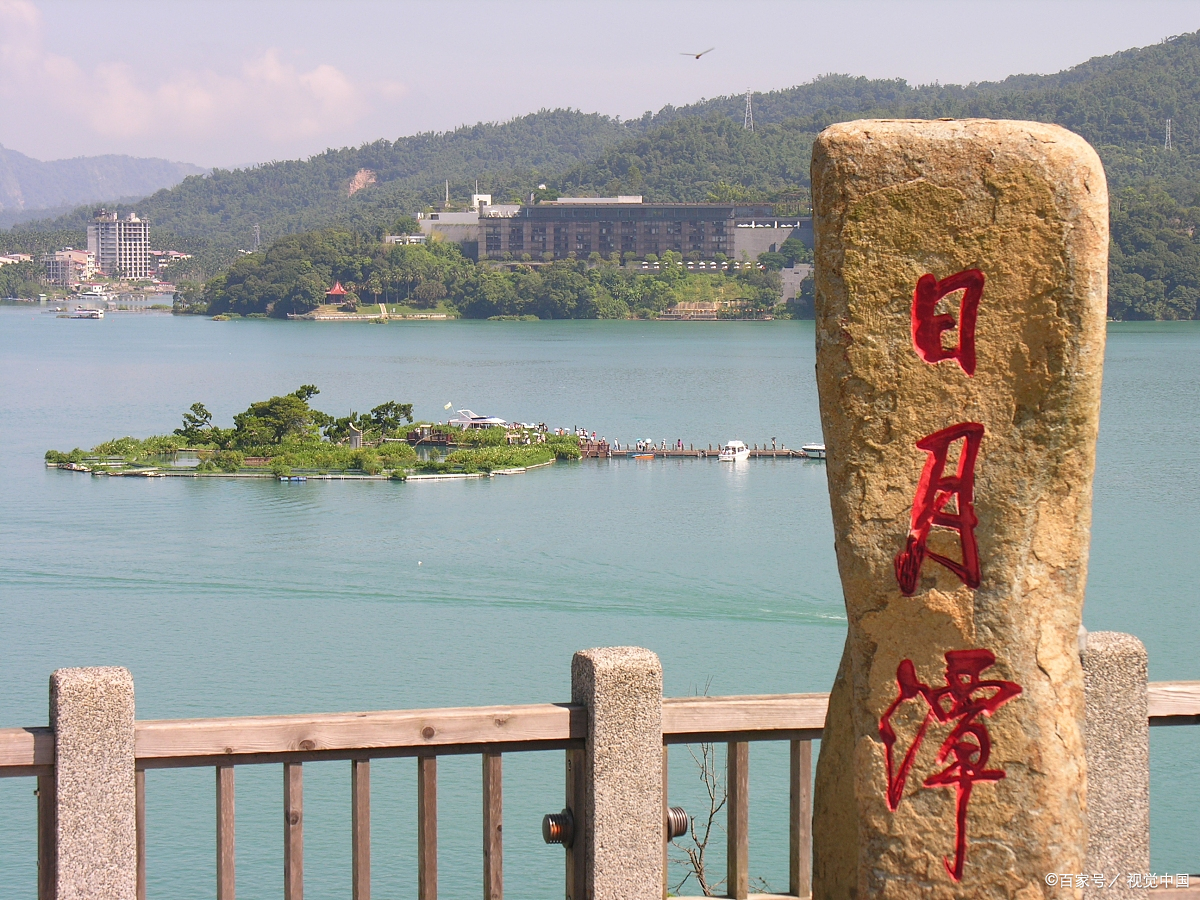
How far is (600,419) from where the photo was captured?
1795 inches

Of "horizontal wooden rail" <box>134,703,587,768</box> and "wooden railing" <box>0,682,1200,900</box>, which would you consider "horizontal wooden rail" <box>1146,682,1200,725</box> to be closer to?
"wooden railing" <box>0,682,1200,900</box>

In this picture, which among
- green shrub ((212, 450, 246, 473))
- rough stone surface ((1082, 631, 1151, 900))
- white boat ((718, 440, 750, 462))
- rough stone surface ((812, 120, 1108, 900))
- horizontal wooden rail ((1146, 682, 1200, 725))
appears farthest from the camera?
white boat ((718, 440, 750, 462))

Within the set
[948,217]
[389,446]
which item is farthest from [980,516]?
[389,446]

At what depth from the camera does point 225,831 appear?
9.44 feet

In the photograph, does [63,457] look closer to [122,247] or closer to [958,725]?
[958,725]

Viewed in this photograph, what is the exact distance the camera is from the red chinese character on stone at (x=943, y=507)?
8.62 feet

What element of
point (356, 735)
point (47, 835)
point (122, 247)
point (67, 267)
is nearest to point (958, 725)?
point (356, 735)

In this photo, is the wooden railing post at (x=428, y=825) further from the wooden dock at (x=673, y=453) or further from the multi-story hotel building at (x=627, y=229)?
the multi-story hotel building at (x=627, y=229)

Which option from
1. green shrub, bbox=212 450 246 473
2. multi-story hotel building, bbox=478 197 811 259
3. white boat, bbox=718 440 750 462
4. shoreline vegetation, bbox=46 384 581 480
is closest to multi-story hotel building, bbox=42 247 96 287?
multi-story hotel building, bbox=478 197 811 259

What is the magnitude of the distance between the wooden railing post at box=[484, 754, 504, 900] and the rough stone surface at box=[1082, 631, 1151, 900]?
1.23 meters

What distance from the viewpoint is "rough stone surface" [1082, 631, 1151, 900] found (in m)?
2.94

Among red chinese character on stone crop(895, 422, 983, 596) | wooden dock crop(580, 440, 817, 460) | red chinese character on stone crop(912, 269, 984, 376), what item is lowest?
wooden dock crop(580, 440, 817, 460)

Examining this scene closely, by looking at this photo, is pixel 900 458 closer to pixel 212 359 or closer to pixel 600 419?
pixel 600 419

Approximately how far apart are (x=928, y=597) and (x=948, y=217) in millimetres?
709
